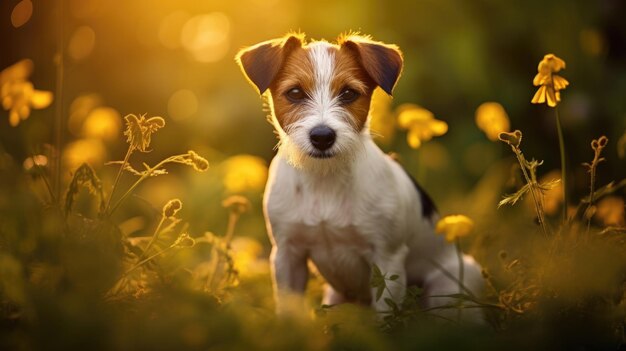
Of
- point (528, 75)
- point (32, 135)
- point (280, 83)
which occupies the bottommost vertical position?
point (32, 135)

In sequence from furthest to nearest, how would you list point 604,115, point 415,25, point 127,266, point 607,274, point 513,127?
point 415,25 → point 513,127 → point 604,115 → point 127,266 → point 607,274

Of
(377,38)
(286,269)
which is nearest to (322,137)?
(286,269)

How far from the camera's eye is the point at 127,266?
3008 millimetres

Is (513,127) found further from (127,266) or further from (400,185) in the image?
(127,266)

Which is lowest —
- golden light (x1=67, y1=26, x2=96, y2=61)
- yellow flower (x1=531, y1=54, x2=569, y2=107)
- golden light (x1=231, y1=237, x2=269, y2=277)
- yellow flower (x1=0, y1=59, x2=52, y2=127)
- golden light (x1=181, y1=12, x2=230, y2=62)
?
golden light (x1=231, y1=237, x2=269, y2=277)

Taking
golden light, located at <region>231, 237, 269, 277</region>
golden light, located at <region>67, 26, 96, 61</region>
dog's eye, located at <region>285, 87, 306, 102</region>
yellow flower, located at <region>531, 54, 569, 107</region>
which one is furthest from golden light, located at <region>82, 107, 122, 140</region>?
yellow flower, located at <region>531, 54, 569, 107</region>

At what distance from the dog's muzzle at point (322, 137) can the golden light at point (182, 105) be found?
4366mm

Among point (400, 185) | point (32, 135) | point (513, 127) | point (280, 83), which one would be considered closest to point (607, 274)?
point (400, 185)

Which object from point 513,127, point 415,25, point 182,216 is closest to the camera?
point 182,216

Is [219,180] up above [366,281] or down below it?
above

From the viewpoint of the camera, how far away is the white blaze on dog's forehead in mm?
3527

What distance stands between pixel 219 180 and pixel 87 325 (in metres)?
3.90

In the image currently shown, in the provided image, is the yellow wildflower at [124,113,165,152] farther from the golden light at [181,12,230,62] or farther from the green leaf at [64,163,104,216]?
the golden light at [181,12,230,62]

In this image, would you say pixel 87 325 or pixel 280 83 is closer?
pixel 87 325
